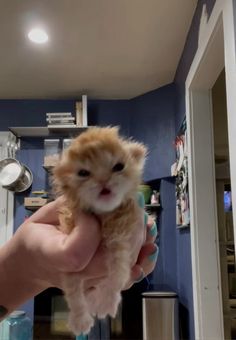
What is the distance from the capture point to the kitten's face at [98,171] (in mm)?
431

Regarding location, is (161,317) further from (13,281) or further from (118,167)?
(118,167)

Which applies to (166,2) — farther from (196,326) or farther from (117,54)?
(196,326)

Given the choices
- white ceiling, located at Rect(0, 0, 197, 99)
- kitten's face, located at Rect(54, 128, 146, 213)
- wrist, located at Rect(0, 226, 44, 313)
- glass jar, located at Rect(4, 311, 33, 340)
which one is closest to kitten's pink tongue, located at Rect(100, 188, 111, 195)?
kitten's face, located at Rect(54, 128, 146, 213)

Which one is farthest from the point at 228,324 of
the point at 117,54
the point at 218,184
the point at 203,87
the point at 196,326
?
the point at 117,54

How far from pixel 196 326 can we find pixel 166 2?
192cm

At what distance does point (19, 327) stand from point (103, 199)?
3.19 m

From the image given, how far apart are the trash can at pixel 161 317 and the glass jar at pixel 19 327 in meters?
1.05

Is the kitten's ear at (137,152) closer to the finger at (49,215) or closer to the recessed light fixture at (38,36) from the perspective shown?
the finger at (49,215)

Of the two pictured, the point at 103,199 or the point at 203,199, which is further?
the point at 203,199

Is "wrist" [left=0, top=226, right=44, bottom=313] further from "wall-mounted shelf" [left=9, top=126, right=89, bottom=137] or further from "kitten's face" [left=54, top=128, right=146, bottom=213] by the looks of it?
"wall-mounted shelf" [left=9, top=126, right=89, bottom=137]

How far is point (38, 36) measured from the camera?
261 centimetres

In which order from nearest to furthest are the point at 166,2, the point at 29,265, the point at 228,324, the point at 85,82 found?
the point at 29,265 → the point at 166,2 → the point at 228,324 → the point at 85,82

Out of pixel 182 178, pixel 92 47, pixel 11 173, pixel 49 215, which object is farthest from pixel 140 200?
pixel 11 173

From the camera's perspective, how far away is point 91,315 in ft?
1.59
